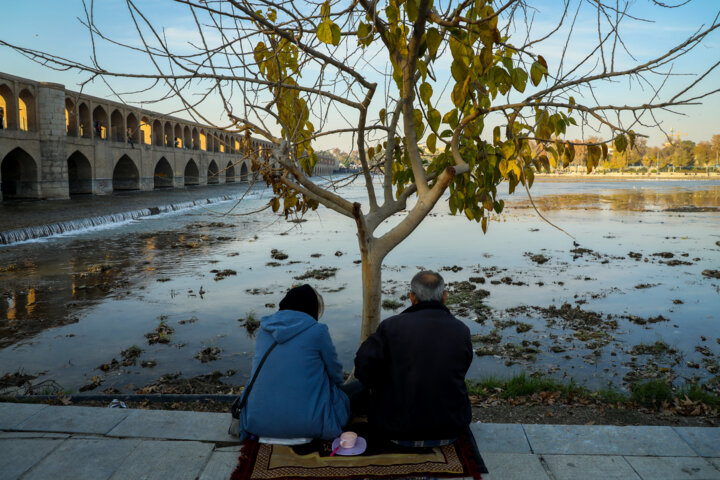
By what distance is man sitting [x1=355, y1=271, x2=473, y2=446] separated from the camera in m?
2.81

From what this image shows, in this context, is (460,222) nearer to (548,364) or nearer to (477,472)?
(548,364)

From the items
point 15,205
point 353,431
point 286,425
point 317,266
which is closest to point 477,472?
point 353,431

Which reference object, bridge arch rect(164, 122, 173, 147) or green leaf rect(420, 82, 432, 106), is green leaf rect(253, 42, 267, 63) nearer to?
green leaf rect(420, 82, 432, 106)

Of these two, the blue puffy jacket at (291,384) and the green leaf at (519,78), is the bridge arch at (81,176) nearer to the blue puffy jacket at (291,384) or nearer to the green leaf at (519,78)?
the blue puffy jacket at (291,384)

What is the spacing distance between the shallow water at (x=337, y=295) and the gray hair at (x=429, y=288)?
297 centimetres

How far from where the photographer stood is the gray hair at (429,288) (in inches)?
114

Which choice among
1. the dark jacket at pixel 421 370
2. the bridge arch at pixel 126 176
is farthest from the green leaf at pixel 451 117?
the bridge arch at pixel 126 176

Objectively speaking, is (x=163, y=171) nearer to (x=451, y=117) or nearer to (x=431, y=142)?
(x=431, y=142)

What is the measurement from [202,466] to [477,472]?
4.63ft

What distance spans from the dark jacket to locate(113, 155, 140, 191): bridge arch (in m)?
39.2

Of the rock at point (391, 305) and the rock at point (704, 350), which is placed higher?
the rock at point (391, 305)

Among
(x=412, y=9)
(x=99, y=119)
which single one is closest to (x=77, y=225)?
(x=412, y=9)

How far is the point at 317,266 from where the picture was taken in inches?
459

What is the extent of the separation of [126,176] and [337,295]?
34550mm
